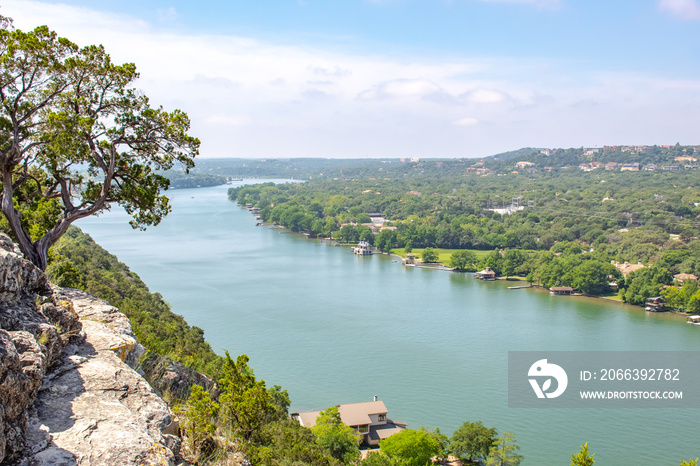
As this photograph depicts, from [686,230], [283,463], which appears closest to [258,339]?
[283,463]

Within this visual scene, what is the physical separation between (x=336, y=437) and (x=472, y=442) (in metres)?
2.23

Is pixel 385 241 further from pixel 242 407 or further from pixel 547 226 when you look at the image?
pixel 242 407

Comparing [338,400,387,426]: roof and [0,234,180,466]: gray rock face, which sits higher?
[0,234,180,466]: gray rock face

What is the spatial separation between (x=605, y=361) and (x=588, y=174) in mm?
76598

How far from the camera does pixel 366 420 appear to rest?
1002 cm

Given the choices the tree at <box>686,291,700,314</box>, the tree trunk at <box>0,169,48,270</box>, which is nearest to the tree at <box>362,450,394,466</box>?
the tree trunk at <box>0,169,48,270</box>

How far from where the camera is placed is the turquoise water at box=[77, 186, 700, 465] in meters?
10.8

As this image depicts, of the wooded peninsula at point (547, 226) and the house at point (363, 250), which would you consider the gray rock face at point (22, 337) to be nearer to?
the wooded peninsula at point (547, 226)

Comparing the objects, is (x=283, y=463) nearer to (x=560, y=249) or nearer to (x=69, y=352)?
(x=69, y=352)

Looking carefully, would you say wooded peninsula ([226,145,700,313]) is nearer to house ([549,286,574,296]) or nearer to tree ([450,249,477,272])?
tree ([450,249,477,272])

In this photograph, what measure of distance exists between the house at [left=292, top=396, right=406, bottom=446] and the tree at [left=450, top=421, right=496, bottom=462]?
45.4 inches

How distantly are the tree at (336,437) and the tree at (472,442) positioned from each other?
1.64 m

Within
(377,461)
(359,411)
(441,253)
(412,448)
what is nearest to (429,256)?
(441,253)

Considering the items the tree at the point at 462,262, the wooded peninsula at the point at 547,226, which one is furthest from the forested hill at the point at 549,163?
the tree at the point at 462,262
